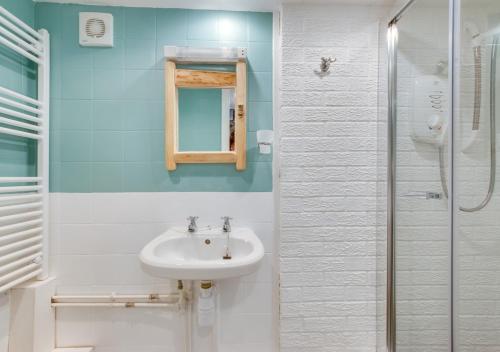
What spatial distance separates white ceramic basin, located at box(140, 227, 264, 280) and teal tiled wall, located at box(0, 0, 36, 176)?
2.45ft

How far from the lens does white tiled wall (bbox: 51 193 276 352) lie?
4.90ft

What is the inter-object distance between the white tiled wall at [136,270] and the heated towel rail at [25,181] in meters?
0.09

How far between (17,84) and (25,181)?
1.55ft

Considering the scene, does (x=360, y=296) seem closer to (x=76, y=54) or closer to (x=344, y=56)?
(x=344, y=56)

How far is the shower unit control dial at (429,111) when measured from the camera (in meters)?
1.15

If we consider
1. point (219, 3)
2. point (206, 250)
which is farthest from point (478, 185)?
point (219, 3)

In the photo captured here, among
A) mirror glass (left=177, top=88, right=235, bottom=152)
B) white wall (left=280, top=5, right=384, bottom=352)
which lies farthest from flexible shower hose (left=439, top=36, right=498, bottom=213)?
mirror glass (left=177, top=88, right=235, bottom=152)

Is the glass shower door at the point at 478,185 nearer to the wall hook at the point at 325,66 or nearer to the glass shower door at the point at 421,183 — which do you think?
the glass shower door at the point at 421,183

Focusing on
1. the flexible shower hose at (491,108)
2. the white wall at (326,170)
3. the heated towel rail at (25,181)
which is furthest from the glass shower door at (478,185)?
the heated towel rail at (25,181)

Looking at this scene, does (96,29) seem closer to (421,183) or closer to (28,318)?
(28,318)

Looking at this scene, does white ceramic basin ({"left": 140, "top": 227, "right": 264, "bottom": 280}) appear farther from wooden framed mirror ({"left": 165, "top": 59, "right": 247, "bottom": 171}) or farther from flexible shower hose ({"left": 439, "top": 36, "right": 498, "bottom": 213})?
flexible shower hose ({"left": 439, "top": 36, "right": 498, "bottom": 213})

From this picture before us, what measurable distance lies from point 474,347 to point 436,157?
0.75 meters

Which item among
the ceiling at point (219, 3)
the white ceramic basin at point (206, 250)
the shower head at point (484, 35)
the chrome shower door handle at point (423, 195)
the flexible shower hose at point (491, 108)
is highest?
the ceiling at point (219, 3)

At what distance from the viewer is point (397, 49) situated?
1.41 metres
